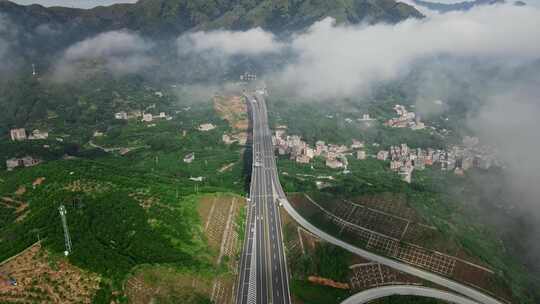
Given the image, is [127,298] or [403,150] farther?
[403,150]

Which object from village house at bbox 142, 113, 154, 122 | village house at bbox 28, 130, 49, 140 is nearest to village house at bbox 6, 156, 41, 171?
village house at bbox 28, 130, 49, 140

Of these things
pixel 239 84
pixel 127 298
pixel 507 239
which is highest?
pixel 239 84

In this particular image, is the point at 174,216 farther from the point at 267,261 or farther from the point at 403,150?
the point at 403,150

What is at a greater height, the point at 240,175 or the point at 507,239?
the point at 240,175

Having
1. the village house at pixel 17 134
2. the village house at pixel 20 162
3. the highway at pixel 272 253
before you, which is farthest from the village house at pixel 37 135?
the highway at pixel 272 253

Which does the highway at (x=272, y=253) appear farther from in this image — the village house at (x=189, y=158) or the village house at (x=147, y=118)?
the village house at (x=147, y=118)

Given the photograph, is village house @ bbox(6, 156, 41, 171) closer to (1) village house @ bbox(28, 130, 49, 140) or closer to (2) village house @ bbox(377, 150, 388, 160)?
(1) village house @ bbox(28, 130, 49, 140)

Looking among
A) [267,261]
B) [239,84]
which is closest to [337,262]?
[267,261]

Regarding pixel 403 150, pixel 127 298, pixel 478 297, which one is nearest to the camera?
pixel 127 298
